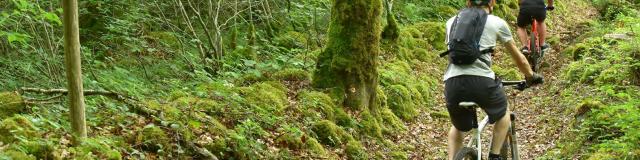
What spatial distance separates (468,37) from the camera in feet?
15.2

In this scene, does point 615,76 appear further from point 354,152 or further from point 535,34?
point 354,152

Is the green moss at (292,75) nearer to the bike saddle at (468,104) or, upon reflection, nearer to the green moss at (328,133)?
the green moss at (328,133)

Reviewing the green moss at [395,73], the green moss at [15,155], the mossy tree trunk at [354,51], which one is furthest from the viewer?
the green moss at [395,73]

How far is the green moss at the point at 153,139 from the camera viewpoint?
4926 mm

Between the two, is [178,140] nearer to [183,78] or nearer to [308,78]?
[183,78]

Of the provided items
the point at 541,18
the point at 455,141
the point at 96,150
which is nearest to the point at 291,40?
the point at 541,18

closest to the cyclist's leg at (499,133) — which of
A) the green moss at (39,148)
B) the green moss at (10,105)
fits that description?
the green moss at (39,148)

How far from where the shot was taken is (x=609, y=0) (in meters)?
19.0

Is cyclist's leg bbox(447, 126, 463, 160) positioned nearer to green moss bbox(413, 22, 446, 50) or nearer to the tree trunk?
the tree trunk

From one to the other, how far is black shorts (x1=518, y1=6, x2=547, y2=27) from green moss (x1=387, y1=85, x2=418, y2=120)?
11.0 feet

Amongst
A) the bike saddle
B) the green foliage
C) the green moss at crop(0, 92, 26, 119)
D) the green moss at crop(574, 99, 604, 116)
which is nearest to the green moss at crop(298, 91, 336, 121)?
the green foliage

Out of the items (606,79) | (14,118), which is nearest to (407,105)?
(606,79)

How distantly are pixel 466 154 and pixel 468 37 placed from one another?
100 centimetres

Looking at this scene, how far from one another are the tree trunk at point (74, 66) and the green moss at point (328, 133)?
10.7 ft
